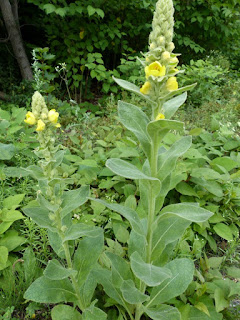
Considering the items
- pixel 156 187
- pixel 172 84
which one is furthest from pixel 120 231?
pixel 172 84

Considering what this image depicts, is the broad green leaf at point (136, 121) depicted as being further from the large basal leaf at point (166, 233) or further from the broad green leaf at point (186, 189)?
the broad green leaf at point (186, 189)

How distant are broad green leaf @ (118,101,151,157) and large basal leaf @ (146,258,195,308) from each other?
0.76m

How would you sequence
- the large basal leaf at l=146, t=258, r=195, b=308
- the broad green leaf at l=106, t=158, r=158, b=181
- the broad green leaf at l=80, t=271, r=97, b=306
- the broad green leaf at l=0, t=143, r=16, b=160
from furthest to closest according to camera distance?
1. the broad green leaf at l=0, t=143, r=16, b=160
2. the broad green leaf at l=80, t=271, r=97, b=306
3. the large basal leaf at l=146, t=258, r=195, b=308
4. the broad green leaf at l=106, t=158, r=158, b=181

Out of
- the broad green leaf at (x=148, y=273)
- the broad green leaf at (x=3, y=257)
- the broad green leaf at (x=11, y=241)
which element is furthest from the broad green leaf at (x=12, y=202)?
the broad green leaf at (x=148, y=273)

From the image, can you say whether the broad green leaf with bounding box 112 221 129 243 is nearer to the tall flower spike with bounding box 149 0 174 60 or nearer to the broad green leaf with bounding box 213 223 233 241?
the broad green leaf with bounding box 213 223 233 241

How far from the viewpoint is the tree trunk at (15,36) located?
18.7 ft

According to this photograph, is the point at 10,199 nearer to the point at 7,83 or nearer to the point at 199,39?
the point at 7,83

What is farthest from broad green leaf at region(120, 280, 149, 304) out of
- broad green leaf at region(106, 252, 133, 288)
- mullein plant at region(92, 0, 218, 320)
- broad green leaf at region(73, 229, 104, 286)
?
broad green leaf at region(73, 229, 104, 286)

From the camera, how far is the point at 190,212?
1304 mm

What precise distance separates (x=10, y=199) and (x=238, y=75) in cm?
671

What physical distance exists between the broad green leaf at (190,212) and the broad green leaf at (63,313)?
2.86 feet

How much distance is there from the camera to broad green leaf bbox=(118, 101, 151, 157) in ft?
4.33

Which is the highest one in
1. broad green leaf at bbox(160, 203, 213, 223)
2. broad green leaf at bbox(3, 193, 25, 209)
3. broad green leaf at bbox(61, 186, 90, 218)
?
broad green leaf at bbox(160, 203, 213, 223)

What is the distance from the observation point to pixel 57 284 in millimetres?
1660
